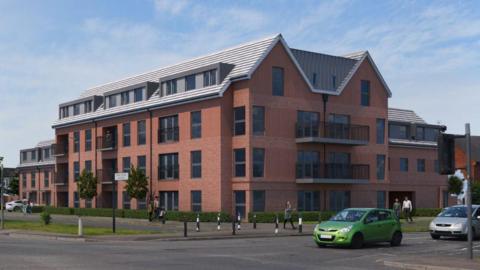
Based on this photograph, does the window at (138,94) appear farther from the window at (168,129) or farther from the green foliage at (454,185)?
the green foliage at (454,185)

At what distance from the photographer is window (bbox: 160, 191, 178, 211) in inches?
1833

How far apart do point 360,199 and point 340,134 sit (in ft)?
17.1

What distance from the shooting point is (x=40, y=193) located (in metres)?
77.8

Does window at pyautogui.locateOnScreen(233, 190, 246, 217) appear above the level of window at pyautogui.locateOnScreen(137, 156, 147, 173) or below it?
below

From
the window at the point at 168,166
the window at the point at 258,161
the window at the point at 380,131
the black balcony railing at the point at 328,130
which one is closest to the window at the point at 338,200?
the black balcony railing at the point at 328,130

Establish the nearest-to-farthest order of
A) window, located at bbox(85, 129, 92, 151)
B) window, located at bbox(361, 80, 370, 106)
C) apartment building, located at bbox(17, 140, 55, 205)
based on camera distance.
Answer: window, located at bbox(361, 80, 370, 106), window, located at bbox(85, 129, 92, 151), apartment building, located at bbox(17, 140, 55, 205)

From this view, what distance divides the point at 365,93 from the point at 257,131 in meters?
10.7

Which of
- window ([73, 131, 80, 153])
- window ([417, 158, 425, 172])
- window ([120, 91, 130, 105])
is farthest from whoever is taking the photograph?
window ([417, 158, 425, 172])

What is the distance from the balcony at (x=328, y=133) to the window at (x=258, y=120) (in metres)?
2.89

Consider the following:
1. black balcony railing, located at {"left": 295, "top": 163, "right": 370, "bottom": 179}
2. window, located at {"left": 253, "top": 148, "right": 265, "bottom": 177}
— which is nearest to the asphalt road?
window, located at {"left": 253, "top": 148, "right": 265, "bottom": 177}

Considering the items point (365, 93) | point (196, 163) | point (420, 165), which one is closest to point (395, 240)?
point (196, 163)

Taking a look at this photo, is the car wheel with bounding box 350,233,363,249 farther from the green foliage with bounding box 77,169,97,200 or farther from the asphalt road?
the green foliage with bounding box 77,169,97,200

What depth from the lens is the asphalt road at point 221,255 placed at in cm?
1639

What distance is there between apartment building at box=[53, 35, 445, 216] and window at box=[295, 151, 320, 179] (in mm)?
69
